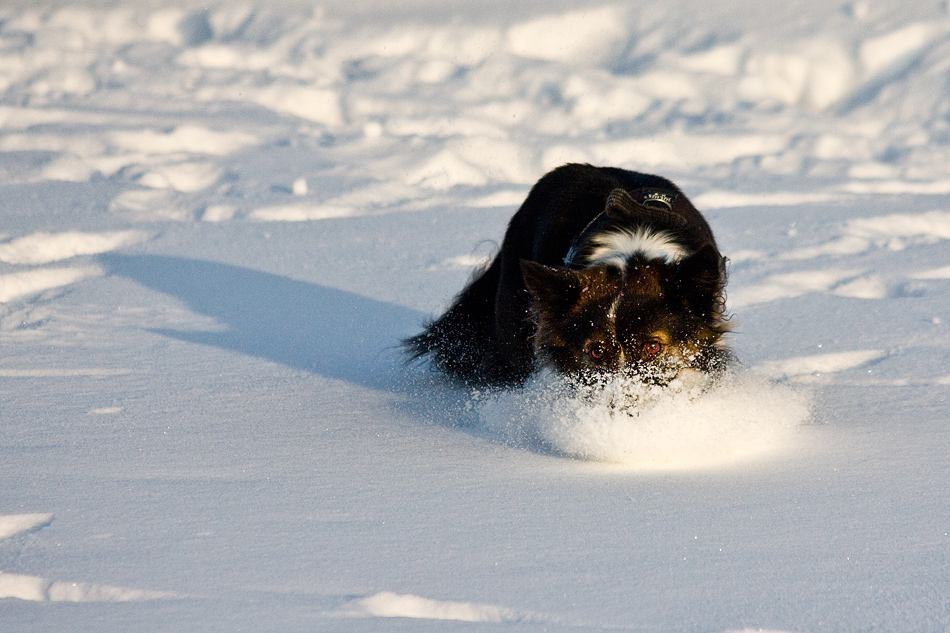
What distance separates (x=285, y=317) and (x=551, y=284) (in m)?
1.85

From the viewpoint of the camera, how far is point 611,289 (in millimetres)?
2961

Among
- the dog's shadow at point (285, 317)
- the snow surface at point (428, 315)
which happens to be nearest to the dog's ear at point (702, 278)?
the snow surface at point (428, 315)

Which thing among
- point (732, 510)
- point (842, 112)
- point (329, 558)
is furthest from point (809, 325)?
point (842, 112)

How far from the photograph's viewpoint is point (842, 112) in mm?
7145

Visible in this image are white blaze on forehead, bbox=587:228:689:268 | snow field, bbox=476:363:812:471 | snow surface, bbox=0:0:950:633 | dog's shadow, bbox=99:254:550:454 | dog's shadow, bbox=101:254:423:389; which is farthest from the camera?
dog's shadow, bbox=101:254:423:389

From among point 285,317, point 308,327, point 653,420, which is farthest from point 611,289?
point 285,317

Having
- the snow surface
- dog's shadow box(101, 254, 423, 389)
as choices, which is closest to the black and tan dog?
the snow surface

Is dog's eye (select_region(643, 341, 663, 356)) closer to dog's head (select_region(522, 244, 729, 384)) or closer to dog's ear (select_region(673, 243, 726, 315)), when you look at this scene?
dog's head (select_region(522, 244, 729, 384))

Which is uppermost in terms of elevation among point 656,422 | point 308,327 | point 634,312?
point 634,312

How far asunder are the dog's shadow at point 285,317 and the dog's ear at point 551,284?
93 cm

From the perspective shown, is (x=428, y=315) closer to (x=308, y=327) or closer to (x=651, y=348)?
(x=308, y=327)

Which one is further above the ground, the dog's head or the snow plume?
the dog's head

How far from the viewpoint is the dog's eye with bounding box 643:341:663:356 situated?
9.52 ft

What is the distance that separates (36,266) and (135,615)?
3.47 meters
